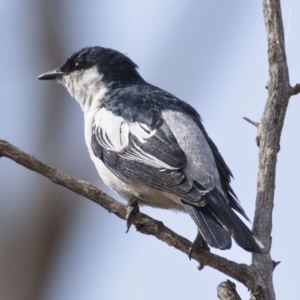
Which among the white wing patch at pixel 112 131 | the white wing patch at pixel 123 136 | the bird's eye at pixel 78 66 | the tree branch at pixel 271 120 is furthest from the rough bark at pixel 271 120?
the bird's eye at pixel 78 66

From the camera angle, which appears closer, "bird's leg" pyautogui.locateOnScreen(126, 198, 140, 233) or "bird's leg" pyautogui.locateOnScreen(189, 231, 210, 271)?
"bird's leg" pyautogui.locateOnScreen(189, 231, 210, 271)

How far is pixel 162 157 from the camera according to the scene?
421cm

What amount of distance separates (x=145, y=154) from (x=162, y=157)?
162 millimetres

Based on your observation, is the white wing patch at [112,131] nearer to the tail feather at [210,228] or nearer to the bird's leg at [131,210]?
the bird's leg at [131,210]

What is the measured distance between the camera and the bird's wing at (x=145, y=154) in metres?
4.01

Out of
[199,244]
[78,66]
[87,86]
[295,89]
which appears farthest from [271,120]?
[78,66]

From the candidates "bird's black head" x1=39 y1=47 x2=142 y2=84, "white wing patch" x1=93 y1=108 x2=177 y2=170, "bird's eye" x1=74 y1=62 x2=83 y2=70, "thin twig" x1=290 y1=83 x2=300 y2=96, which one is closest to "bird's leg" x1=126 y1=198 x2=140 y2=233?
"white wing patch" x1=93 y1=108 x2=177 y2=170

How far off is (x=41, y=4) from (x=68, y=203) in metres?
2.38

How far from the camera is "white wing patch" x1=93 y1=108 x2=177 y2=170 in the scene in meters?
4.30

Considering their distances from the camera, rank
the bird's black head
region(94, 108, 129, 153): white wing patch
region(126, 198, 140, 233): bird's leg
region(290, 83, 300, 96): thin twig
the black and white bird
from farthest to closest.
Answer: the bird's black head
region(94, 108, 129, 153): white wing patch
region(290, 83, 300, 96): thin twig
region(126, 198, 140, 233): bird's leg
the black and white bird

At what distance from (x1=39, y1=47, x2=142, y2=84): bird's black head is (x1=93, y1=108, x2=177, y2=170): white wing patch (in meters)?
0.73

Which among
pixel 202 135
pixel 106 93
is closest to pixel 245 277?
pixel 202 135

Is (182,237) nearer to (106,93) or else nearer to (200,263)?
(200,263)

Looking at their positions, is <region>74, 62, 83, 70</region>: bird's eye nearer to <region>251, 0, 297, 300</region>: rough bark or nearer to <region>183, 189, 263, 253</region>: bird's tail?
<region>251, 0, 297, 300</region>: rough bark
